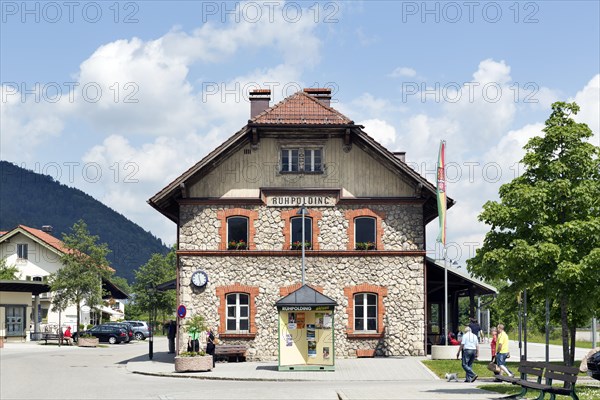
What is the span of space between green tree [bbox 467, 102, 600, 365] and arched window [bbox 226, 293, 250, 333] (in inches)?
385

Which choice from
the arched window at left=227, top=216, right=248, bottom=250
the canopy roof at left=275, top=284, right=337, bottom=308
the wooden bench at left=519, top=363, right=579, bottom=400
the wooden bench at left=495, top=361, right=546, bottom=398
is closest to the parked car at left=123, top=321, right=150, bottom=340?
the arched window at left=227, top=216, right=248, bottom=250

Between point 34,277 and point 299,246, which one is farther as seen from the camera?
point 34,277

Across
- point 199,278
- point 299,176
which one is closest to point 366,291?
point 299,176

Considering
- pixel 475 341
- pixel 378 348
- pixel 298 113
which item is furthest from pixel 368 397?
pixel 298 113

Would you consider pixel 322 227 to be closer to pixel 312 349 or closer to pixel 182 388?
pixel 312 349

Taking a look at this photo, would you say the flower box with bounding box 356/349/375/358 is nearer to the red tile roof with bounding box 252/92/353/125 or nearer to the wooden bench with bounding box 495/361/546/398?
the red tile roof with bounding box 252/92/353/125

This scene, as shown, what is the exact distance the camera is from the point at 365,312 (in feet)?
110

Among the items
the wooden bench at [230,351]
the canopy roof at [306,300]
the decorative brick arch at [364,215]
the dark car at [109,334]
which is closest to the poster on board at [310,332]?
the canopy roof at [306,300]

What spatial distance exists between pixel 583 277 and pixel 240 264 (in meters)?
13.8

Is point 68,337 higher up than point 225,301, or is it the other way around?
point 225,301

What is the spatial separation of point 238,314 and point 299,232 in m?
3.85

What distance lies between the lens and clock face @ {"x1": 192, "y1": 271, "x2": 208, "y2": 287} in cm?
3312

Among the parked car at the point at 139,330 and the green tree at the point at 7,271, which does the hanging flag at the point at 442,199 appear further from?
the green tree at the point at 7,271

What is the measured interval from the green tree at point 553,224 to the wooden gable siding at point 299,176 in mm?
6811
